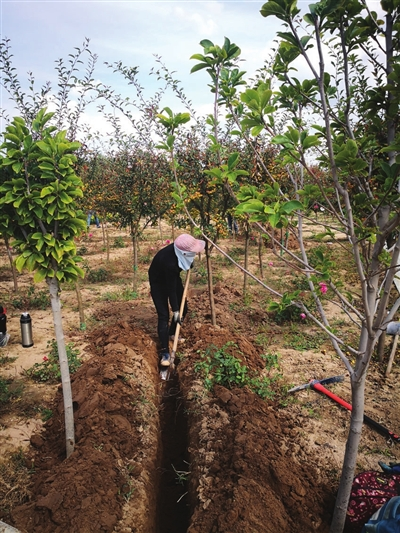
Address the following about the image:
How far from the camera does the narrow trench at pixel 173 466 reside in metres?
3.29

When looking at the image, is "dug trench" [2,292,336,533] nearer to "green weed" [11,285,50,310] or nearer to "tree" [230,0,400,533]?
"tree" [230,0,400,533]

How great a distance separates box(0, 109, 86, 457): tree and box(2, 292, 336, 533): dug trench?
5.44ft

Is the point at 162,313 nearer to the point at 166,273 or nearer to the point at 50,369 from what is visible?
the point at 166,273

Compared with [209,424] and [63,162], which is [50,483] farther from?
[63,162]

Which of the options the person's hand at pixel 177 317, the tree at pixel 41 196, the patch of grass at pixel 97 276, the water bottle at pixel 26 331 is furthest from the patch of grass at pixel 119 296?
the tree at pixel 41 196

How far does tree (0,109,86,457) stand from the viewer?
2.62m

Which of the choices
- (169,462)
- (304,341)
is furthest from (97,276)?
(169,462)

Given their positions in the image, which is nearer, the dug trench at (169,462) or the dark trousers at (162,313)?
the dug trench at (169,462)

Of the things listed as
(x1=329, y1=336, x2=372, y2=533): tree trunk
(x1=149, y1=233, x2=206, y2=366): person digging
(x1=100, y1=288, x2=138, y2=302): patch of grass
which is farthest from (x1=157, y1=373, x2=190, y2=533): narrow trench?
(x1=100, y1=288, x2=138, y2=302): patch of grass

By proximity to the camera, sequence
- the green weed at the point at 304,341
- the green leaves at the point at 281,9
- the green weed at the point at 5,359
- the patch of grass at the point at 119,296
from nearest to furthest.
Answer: the green leaves at the point at 281,9
the green weed at the point at 5,359
the green weed at the point at 304,341
the patch of grass at the point at 119,296

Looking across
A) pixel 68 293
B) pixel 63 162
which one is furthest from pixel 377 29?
pixel 68 293

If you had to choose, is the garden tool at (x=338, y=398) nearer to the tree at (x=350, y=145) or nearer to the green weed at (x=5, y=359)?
the tree at (x=350, y=145)

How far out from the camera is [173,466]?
370cm

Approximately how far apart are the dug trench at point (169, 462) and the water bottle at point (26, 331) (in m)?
1.36
